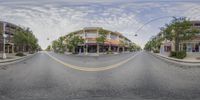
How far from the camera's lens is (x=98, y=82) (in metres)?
1.52

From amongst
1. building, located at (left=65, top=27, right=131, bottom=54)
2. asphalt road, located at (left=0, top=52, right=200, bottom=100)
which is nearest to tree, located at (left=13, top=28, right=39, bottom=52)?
asphalt road, located at (left=0, top=52, right=200, bottom=100)

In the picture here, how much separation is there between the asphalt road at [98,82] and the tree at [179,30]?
19cm

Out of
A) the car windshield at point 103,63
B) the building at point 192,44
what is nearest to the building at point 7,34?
the car windshield at point 103,63

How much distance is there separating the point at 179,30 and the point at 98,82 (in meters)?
0.66

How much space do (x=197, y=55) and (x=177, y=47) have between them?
0.12 metres

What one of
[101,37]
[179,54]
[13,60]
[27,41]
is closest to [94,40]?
[101,37]

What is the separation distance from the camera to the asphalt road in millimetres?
1475

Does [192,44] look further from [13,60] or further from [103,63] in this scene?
[13,60]

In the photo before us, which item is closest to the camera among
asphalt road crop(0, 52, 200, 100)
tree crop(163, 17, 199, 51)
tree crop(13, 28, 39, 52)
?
asphalt road crop(0, 52, 200, 100)

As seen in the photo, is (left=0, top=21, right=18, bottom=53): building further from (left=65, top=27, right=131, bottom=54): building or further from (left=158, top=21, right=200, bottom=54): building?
(left=158, top=21, right=200, bottom=54): building

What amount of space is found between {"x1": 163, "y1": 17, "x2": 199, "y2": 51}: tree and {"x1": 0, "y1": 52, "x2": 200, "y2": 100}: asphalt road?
0.19 metres

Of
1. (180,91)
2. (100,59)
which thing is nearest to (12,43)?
(100,59)

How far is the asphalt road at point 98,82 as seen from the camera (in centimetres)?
147

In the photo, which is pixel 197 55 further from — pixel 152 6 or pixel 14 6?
pixel 14 6
